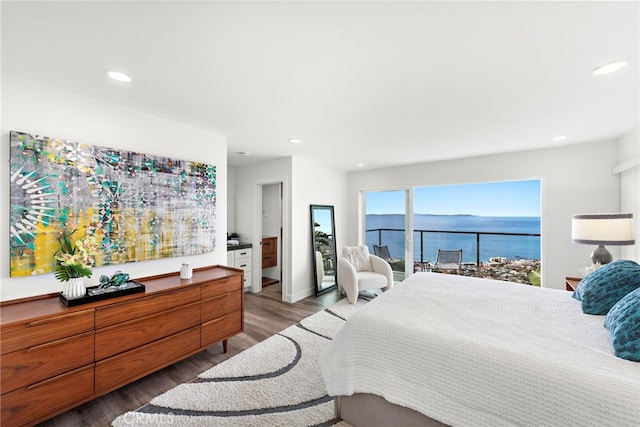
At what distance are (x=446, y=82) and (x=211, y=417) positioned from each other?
9.69 feet

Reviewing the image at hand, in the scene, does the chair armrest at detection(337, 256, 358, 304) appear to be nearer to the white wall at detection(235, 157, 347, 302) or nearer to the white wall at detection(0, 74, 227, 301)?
the white wall at detection(235, 157, 347, 302)

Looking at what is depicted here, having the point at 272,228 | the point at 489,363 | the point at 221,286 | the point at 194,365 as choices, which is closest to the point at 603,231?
the point at 489,363

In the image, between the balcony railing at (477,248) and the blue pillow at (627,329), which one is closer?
the blue pillow at (627,329)

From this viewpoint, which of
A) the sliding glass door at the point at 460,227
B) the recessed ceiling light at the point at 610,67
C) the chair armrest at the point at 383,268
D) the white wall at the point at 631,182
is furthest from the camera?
the sliding glass door at the point at 460,227

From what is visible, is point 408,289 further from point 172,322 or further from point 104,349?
point 104,349

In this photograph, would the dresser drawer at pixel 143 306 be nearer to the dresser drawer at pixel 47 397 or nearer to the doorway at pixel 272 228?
the dresser drawer at pixel 47 397

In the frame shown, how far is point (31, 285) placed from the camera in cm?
181

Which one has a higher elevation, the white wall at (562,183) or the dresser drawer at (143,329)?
the white wall at (562,183)

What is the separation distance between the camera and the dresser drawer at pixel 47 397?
146 centimetres

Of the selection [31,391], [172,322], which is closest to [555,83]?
[172,322]

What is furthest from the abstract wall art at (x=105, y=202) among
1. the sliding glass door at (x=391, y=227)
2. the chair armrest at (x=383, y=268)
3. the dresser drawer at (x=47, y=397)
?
the sliding glass door at (x=391, y=227)

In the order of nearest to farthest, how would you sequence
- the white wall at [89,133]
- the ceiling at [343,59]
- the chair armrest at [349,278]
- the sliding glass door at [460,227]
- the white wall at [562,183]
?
the ceiling at [343,59], the white wall at [89,133], the white wall at [562,183], the chair armrest at [349,278], the sliding glass door at [460,227]

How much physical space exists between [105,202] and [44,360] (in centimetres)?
117

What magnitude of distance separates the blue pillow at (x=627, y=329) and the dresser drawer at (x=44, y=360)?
3.11m
